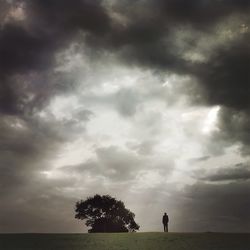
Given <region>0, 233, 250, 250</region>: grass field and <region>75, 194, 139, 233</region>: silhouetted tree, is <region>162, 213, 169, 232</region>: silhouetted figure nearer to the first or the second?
<region>0, 233, 250, 250</region>: grass field

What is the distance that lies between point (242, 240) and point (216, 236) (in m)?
3.32

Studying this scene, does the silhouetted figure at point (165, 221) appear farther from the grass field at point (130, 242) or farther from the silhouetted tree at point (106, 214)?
the silhouetted tree at point (106, 214)

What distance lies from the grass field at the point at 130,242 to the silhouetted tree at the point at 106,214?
5680 centimetres

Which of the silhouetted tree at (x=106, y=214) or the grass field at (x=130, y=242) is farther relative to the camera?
the silhouetted tree at (x=106, y=214)

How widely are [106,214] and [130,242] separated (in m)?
62.8

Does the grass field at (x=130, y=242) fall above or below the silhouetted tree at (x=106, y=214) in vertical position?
below

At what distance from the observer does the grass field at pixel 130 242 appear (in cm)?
3111

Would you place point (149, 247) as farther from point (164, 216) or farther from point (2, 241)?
point (164, 216)

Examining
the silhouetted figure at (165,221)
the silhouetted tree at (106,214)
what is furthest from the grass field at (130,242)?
the silhouetted tree at (106,214)

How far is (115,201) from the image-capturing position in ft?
323

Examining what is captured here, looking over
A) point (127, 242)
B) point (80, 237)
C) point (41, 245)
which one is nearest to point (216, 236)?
point (127, 242)

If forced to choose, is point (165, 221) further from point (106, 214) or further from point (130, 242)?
point (106, 214)

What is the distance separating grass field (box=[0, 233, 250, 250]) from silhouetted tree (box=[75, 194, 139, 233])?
5680 cm

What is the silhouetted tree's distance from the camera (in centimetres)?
9382
